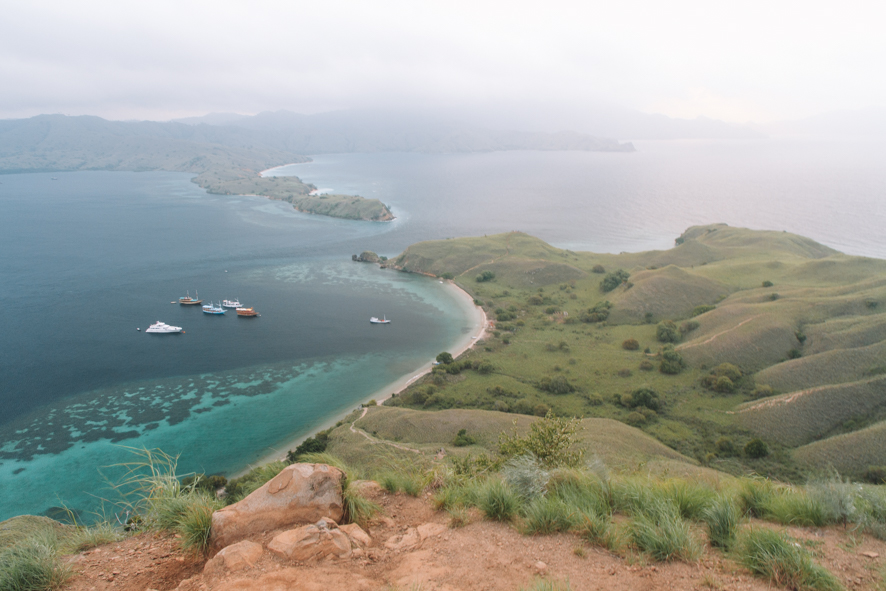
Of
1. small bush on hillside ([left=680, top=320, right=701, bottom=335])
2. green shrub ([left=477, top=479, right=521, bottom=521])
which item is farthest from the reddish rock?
small bush on hillside ([left=680, top=320, right=701, bottom=335])

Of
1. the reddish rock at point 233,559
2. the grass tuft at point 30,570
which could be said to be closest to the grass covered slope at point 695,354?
the reddish rock at point 233,559

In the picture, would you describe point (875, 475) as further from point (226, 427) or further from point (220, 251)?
point (220, 251)

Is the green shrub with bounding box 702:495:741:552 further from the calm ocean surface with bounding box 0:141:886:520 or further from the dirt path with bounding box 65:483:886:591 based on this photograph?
the calm ocean surface with bounding box 0:141:886:520

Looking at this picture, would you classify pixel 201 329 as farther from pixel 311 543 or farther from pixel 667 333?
pixel 667 333

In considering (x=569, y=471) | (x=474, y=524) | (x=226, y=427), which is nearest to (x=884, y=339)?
(x=569, y=471)

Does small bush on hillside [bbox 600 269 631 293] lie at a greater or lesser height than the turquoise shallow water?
greater

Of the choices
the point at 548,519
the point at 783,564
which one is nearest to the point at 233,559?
the point at 548,519
